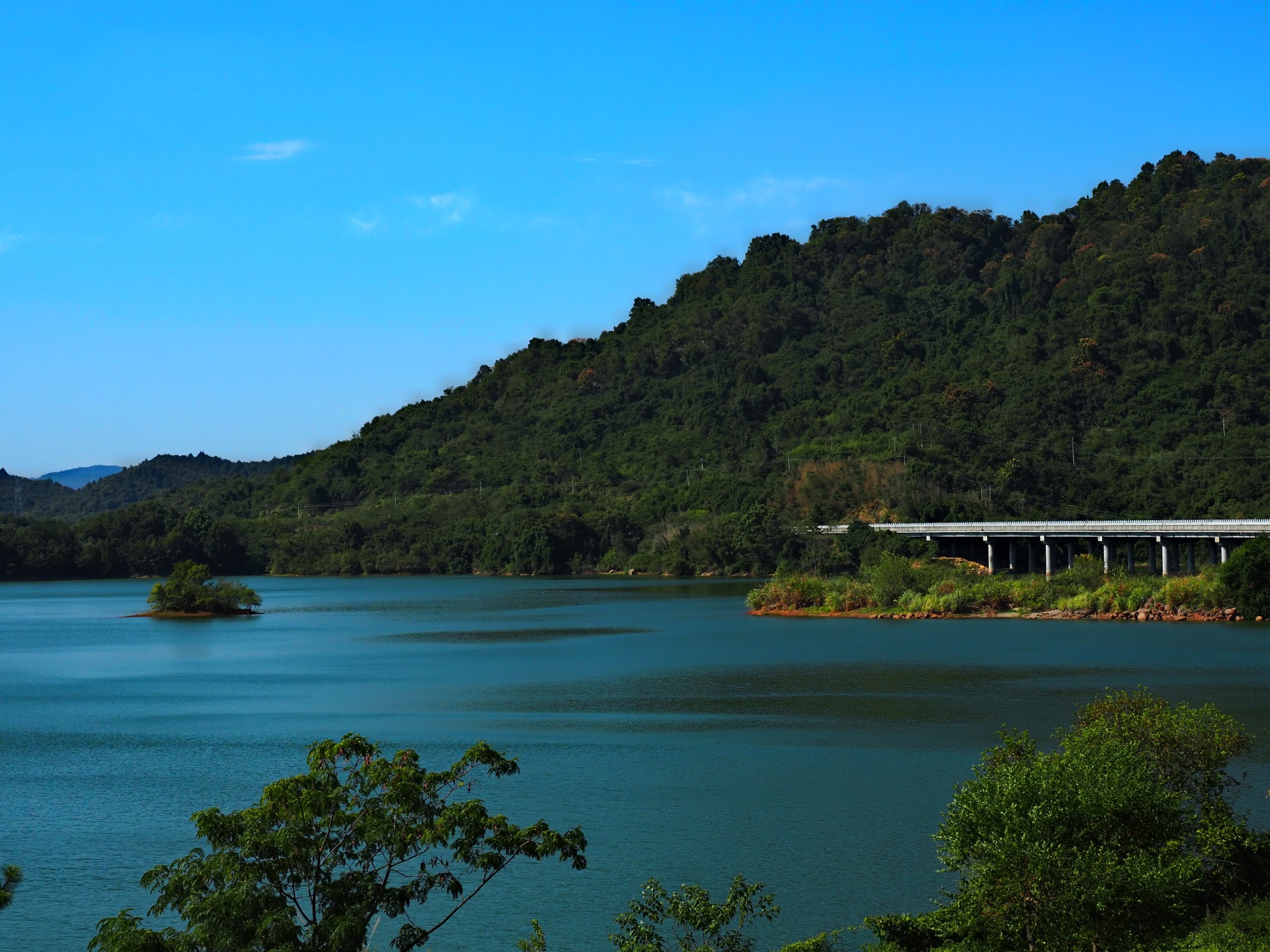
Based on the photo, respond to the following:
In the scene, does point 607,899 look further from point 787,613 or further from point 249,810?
point 787,613

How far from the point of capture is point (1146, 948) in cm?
1330

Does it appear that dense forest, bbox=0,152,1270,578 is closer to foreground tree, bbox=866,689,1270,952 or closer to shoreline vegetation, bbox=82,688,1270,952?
foreground tree, bbox=866,689,1270,952

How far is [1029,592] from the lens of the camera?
208ft

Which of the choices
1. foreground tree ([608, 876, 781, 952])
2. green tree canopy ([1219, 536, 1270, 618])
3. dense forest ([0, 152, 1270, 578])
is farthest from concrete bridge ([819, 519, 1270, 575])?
foreground tree ([608, 876, 781, 952])

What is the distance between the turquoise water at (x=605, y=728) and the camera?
19.5 m

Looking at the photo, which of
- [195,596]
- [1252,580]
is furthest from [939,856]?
[195,596]

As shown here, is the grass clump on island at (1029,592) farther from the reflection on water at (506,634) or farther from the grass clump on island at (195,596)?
the grass clump on island at (195,596)

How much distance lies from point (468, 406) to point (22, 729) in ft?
531

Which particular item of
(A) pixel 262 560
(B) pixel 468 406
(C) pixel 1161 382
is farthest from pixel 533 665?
(B) pixel 468 406

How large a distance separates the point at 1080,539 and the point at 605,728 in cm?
6061

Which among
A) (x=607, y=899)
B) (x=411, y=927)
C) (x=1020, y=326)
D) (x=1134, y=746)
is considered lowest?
(x=607, y=899)

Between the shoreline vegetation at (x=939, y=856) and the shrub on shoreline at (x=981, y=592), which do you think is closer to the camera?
the shoreline vegetation at (x=939, y=856)

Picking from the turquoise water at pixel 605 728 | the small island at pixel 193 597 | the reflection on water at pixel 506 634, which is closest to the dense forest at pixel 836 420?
the reflection on water at pixel 506 634

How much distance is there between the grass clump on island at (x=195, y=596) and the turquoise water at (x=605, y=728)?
23.1ft
